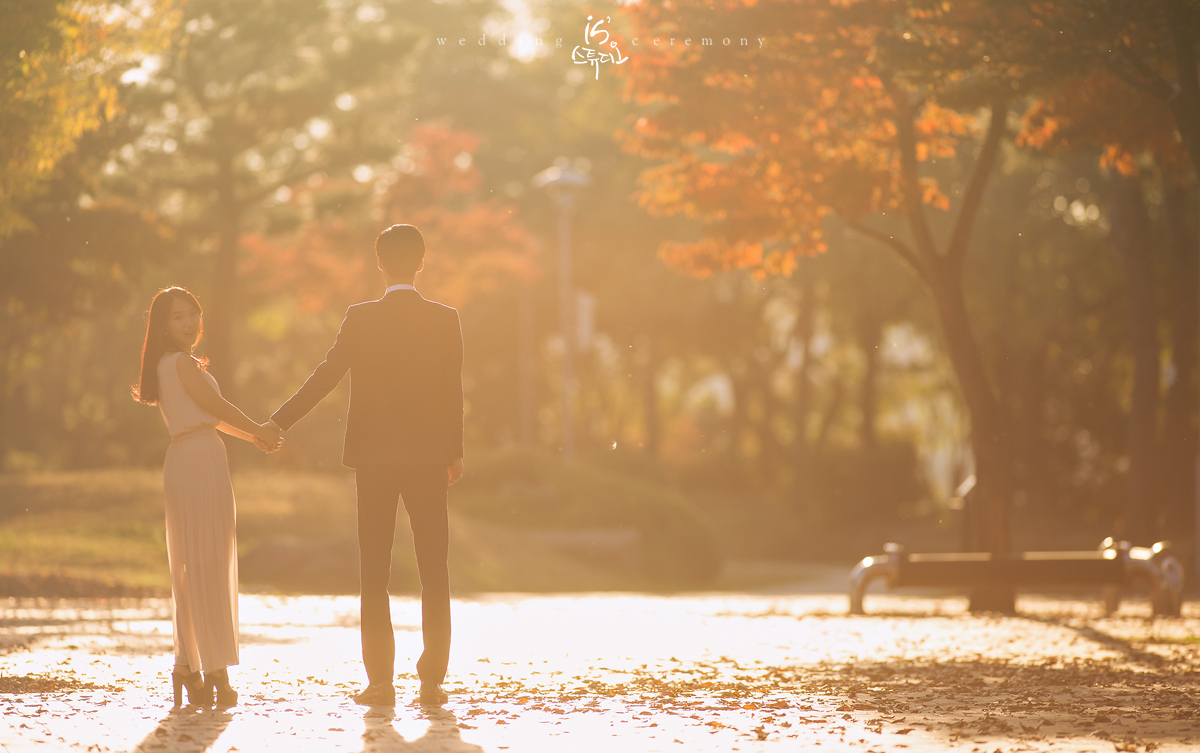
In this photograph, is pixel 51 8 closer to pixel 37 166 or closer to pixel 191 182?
pixel 37 166

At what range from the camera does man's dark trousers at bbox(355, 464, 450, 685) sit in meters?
6.59

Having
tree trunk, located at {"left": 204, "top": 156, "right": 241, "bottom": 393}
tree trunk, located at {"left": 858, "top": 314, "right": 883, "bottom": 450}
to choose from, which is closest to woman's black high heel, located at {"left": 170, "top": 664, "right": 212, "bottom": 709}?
tree trunk, located at {"left": 204, "top": 156, "right": 241, "bottom": 393}

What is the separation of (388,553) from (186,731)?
4.08 ft

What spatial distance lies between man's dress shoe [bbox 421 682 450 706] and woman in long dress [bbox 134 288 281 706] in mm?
800

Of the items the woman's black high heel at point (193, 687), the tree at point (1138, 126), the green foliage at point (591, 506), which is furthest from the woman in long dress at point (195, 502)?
the green foliage at point (591, 506)

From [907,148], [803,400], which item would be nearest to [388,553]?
[907,148]

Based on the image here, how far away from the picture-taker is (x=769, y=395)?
4578 cm

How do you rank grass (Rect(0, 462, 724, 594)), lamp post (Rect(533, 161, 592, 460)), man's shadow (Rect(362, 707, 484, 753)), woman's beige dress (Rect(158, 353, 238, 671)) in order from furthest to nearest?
lamp post (Rect(533, 161, 592, 460)) < grass (Rect(0, 462, 724, 594)) < woman's beige dress (Rect(158, 353, 238, 671)) < man's shadow (Rect(362, 707, 484, 753))

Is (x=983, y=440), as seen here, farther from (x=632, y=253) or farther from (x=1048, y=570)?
(x=632, y=253)

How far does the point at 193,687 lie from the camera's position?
21.1 feet

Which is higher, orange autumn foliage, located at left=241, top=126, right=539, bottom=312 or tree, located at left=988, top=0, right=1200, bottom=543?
orange autumn foliage, located at left=241, top=126, right=539, bottom=312

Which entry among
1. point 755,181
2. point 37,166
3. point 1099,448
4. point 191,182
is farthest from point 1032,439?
point 37,166

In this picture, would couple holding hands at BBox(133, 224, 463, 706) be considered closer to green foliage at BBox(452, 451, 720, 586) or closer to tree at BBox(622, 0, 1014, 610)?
tree at BBox(622, 0, 1014, 610)

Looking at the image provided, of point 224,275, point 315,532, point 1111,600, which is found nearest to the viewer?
point 1111,600
